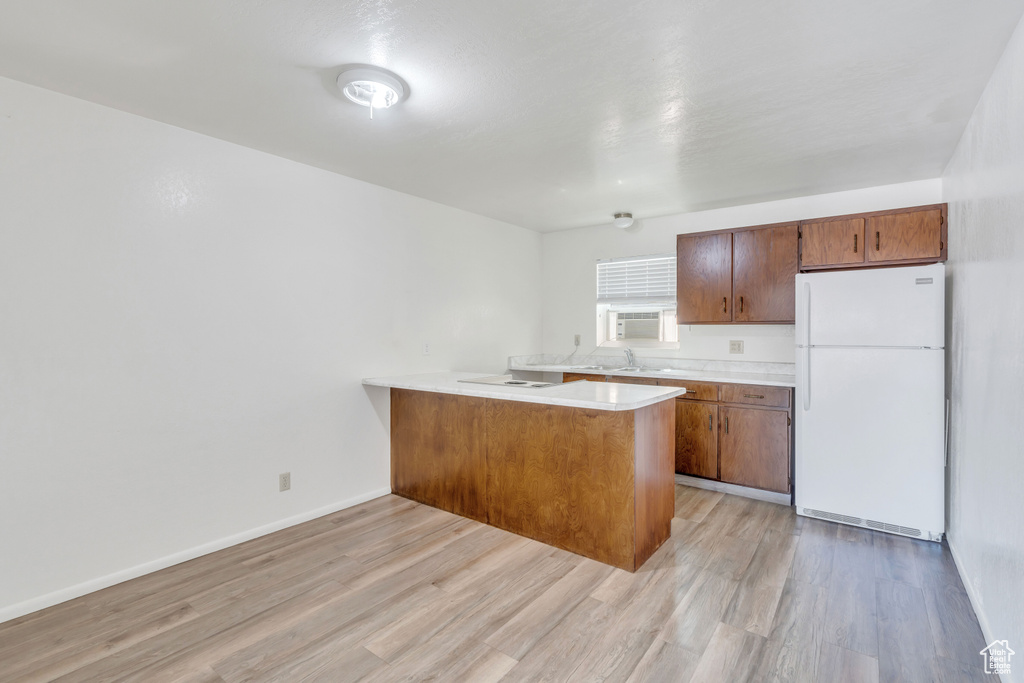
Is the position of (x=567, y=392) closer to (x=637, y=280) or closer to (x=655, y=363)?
(x=655, y=363)

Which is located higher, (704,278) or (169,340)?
(704,278)

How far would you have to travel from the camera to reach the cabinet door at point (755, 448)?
11.4 ft

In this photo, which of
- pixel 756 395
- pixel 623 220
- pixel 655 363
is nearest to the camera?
pixel 756 395

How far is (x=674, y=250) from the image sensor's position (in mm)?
4562

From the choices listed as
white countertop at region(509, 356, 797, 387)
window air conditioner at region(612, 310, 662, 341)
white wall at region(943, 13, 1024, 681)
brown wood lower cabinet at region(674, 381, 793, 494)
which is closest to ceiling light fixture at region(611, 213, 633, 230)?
window air conditioner at region(612, 310, 662, 341)

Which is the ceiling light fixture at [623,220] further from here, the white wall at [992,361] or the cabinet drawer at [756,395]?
the white wall at [992,361]

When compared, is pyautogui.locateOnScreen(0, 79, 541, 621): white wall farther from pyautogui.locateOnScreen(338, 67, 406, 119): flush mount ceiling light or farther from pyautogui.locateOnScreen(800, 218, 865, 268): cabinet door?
pyautogui.locateOnScreen(800, 218, 865, 268): cabinet door

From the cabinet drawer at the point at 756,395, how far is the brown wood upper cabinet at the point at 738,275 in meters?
0.59

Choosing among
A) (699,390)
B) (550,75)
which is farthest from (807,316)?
(550,75)

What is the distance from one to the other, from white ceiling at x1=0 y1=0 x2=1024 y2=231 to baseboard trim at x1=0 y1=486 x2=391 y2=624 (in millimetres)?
2330

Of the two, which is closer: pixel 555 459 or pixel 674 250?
pixel 555 459

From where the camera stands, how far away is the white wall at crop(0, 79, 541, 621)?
2188 mm

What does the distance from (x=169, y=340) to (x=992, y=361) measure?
12.7ft

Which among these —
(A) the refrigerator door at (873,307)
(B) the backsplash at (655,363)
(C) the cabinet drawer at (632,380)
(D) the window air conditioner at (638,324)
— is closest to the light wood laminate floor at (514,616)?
(A) the refrigerator door at (873,307)
